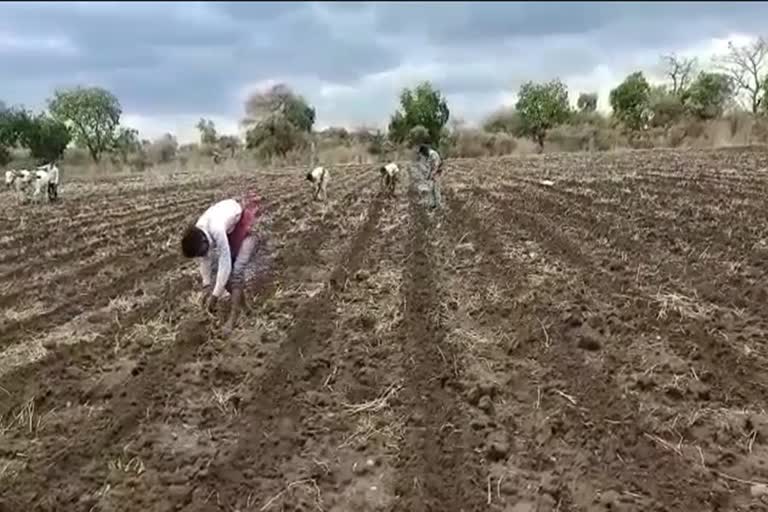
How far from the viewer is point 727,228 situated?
9.91 meters

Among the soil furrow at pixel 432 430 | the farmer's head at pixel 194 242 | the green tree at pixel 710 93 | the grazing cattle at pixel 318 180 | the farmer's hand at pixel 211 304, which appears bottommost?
the soil furrow at pixel 432 430

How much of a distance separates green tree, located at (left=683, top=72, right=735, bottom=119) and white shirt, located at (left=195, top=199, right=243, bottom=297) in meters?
38.2

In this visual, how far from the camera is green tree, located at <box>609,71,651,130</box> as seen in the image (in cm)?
4253

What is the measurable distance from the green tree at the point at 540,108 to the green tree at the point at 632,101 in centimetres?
313

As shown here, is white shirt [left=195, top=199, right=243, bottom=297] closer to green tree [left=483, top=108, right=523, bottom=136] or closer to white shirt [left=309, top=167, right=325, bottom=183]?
white shirt [left=309, top=167, right=325, bottom=183]

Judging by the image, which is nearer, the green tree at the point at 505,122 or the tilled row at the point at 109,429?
the tilled row at the point at 109,429

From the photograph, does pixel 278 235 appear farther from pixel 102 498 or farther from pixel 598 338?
pixel 102 498

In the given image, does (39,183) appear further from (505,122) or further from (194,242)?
(505,122)

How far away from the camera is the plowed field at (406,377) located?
4.20m

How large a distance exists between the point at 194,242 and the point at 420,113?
36332mm

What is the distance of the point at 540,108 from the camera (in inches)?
1813

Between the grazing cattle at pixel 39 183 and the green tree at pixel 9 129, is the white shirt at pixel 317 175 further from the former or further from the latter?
the green tree at pixel 9 129

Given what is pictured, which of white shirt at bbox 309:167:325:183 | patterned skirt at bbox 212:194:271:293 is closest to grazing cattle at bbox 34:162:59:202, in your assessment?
white shirt at bbox 309:167:325:183

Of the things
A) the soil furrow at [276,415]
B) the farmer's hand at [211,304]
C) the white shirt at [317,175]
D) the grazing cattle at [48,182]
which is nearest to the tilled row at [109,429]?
the farmer's hand at [211,304]
